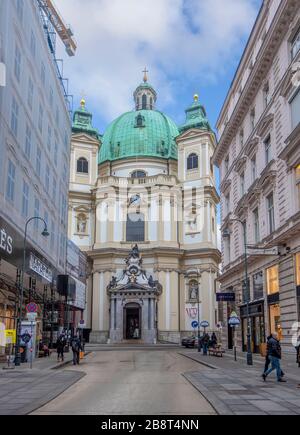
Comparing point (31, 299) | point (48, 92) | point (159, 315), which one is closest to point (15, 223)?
point (31, 299)

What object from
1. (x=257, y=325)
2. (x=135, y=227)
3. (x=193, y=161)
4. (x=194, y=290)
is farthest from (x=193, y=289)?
(x=257, y=325)

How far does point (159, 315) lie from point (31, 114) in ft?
130

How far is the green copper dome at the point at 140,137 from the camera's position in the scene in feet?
268

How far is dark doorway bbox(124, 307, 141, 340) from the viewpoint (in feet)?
220

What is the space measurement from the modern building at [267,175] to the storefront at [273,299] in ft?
0.19

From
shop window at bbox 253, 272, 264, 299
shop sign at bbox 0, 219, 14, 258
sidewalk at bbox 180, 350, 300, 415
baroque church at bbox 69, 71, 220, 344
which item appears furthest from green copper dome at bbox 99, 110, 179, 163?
sidewalk at bbox 180, 350, 300, 415

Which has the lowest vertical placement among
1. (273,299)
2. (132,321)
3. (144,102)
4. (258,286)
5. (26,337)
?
(26,337)

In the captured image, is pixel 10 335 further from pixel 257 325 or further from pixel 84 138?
pixel 84 138

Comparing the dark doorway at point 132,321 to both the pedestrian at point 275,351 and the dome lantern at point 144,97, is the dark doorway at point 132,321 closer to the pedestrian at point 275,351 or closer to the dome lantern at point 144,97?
the dome lantern at point 144,97

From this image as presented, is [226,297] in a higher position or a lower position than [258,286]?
lower

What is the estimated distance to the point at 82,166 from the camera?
78.1 m

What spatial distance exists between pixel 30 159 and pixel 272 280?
17.1 metres

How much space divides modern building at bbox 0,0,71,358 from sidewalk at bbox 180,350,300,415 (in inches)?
485
